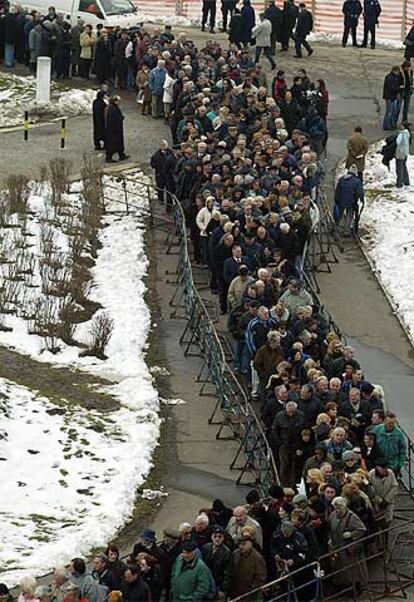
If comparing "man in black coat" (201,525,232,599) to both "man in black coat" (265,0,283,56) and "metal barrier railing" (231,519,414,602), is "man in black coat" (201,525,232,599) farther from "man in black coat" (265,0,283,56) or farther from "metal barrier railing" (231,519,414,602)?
"man in black coat" (265,0,283,56)

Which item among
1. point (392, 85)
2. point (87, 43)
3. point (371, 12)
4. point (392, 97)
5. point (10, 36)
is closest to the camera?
point (392, 85)

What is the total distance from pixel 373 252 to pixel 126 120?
29.9 ft

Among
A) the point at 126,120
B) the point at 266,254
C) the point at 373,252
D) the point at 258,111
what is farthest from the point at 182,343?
the point at 126,120

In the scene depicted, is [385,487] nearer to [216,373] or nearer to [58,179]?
[216,373]

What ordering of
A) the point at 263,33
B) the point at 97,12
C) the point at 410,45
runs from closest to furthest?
the point at 263,33, the point at 97,12, the point at 410,45

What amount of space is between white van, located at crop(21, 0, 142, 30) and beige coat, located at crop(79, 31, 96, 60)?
5.54 feet

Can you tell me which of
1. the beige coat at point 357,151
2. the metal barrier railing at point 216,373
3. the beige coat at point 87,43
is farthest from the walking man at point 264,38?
the metal barrier railing at point 216,373

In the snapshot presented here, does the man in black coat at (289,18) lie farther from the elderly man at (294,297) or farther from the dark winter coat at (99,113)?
the elderly man at (294,297)

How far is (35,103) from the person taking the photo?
4097cm

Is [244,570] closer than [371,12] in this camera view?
Yes

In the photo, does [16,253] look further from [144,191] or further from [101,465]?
[101,465]

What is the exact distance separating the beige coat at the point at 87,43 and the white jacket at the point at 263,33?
417cm

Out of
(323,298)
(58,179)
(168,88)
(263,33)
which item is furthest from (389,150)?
(263,33)

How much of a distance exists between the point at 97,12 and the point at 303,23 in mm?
5071
